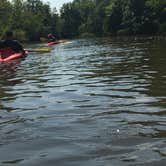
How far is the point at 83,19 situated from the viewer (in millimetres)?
116750

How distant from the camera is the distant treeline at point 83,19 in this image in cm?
7538

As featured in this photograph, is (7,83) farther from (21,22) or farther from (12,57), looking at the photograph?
(21,22)

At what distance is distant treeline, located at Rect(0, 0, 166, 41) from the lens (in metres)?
75.4

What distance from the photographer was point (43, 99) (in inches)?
329

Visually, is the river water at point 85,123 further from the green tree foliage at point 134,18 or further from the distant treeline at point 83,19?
the green tree foliage at point 134,18

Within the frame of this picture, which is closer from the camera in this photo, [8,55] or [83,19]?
[8,55]

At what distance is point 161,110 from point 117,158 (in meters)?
2.38

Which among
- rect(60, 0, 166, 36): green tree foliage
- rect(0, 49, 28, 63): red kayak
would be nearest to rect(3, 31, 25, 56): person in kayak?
rect(0, 49, 28, 63): red kayak

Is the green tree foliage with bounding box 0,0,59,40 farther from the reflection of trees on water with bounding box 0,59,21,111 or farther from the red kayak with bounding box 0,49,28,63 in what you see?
the reflection of trees on water with bounding box 0,59,21,111

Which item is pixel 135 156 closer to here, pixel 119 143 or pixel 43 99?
pixel 119 143

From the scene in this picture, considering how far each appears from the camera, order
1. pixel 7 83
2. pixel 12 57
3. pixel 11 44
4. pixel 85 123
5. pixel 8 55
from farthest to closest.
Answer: pixel 11 44 < pixel 8 55 < pixel 12 57 < pixel 7 83 < pixel 85 123

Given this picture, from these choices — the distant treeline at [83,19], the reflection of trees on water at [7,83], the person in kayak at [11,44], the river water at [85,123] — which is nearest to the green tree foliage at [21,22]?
the distant treeline at [83,19]

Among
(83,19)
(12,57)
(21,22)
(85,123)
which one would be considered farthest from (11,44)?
(83,19)

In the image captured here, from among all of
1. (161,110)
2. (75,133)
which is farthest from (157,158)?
(161,110)
